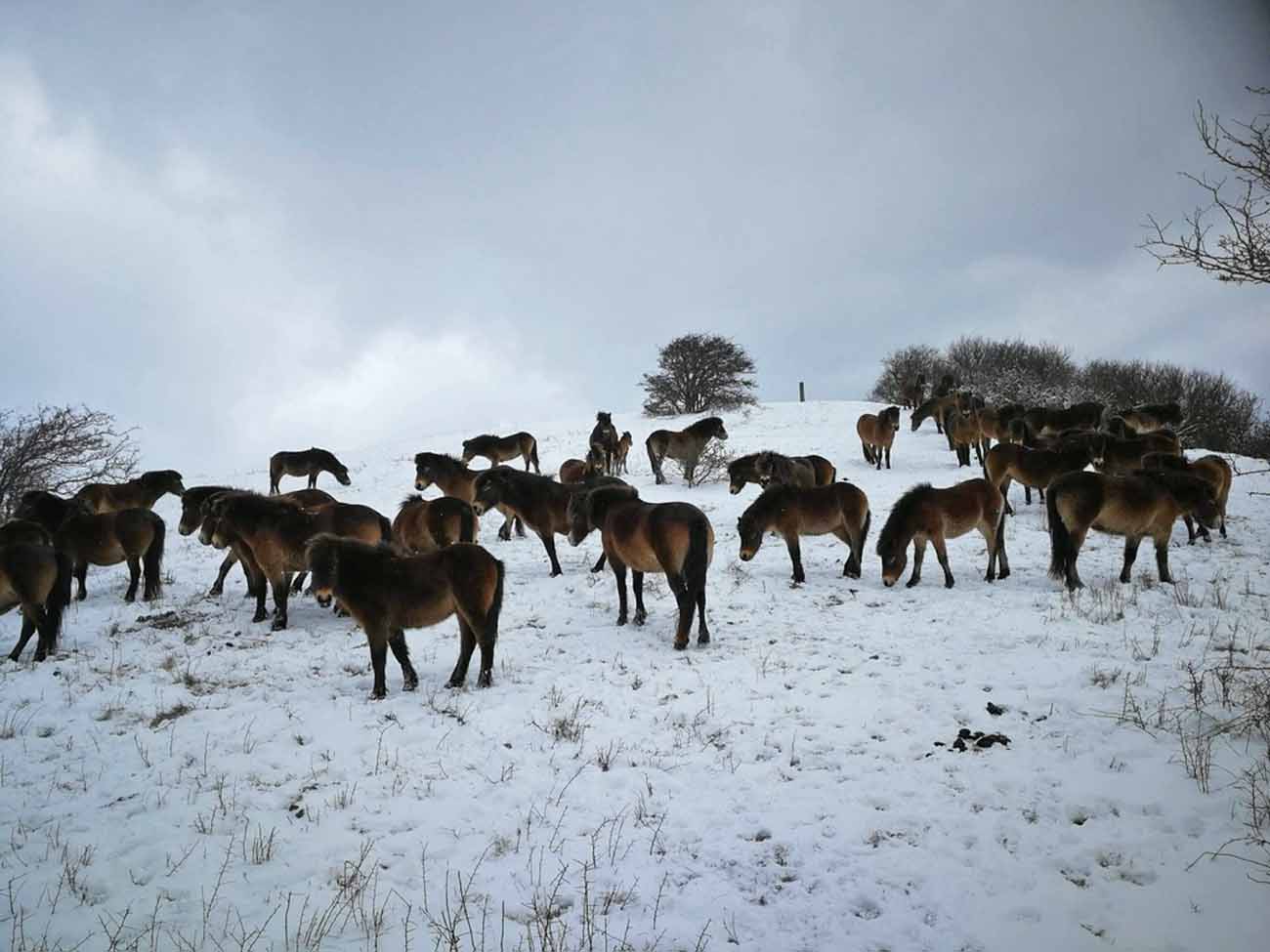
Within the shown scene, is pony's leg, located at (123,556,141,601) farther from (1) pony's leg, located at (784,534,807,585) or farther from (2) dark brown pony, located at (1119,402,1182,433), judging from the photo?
(2) dark brown pony, located at (1119,402,1182,433)

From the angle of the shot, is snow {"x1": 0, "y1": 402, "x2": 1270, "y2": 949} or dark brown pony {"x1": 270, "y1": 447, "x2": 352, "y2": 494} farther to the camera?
dark brown pony {"x1": 270, "y1": 447, "x2": 352, "y2": 494}

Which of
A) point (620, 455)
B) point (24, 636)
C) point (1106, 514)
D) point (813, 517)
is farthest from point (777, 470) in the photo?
point (24, 636)

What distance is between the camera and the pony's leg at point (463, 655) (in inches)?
275

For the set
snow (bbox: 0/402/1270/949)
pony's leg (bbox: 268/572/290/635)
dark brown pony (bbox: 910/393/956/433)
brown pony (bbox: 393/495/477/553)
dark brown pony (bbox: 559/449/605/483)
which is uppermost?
dark brown pony (bbox: 910/393/956/433)

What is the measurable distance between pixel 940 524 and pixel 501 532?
908 centimetres

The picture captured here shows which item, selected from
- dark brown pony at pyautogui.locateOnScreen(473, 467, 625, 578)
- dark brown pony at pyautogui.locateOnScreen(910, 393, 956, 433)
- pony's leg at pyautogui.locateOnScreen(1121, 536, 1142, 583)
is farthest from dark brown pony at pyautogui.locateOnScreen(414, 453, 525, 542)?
dark brown pony at pyautogui.locateOnScreen(910, 393, 956, 433)

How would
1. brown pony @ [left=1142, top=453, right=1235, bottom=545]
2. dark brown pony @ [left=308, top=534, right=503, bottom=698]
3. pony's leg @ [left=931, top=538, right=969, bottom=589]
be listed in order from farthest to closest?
brown pony @ [left=1142, top=453, right=1235, bottom=545]
pony's leg @ [left=931, top=538, right=969, bottom=589]
dark brown pony @ [left=308, top=534, right=503, bottom=698]

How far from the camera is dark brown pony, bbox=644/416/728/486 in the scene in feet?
72.4

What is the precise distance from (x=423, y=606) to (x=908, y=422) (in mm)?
31581

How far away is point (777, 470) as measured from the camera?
16.3 metres

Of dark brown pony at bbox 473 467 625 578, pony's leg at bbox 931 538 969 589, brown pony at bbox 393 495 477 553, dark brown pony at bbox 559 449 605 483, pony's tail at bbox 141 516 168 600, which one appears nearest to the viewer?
pony's leg at bbox 931 538 969 589

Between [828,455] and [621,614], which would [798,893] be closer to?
[621,614]

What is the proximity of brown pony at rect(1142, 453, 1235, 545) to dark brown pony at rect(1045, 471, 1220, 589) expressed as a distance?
3.28 meters

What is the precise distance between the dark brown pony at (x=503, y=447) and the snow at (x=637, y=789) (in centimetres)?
1526
